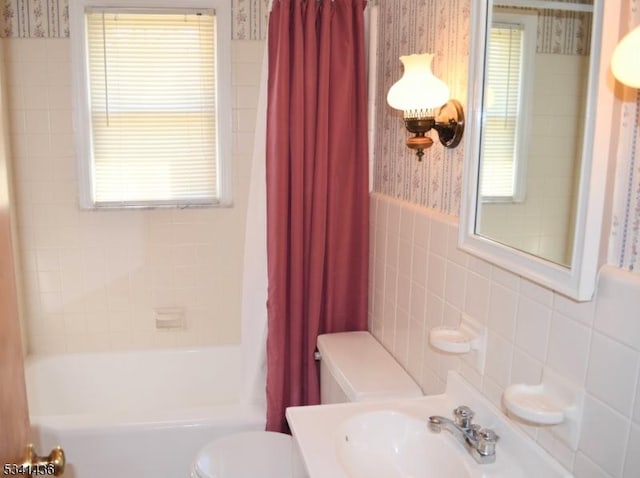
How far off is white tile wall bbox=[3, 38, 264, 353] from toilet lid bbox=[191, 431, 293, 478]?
112 centimetres

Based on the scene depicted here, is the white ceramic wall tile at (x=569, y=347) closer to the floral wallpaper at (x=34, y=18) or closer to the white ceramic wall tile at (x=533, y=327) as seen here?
the white ceramic wall tile at (x=533, y=327)

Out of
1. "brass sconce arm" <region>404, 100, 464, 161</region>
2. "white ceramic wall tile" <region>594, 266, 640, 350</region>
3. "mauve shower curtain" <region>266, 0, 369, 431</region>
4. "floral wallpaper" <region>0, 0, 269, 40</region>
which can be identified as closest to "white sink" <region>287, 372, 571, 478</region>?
"white ceramic wall tile" <region>594, 266, 640, 350</region>

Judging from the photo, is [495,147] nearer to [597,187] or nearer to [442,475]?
[597,187]

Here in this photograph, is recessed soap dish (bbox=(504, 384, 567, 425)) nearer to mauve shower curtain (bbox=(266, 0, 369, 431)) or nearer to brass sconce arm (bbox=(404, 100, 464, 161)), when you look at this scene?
brass sconce arm (bbox=(404, 100, 464, 161))

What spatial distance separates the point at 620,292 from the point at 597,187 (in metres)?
0.18

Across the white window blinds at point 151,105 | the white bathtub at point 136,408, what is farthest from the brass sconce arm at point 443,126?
the white window blinds at point 151,105

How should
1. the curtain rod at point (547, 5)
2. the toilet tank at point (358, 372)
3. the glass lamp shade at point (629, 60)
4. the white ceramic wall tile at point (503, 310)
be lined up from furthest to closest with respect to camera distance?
the toilet tank at point (358, 372) → the white ceramic wall tile at point (503, 310) → the curtain rod at point (547, 5) → the glass lamp shade at point (629, 60)

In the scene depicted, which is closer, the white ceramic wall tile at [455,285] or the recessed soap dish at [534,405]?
the recessed soap dish at [534,405]

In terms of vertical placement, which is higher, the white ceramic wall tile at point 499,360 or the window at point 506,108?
the window at point 506,108

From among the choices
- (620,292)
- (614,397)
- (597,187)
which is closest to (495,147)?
(597,187)

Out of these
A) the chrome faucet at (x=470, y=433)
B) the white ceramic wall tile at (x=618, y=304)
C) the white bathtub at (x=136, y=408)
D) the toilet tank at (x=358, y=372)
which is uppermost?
the white ceramic wall tile at (x=618, y=304)

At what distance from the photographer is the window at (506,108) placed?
1.19 m

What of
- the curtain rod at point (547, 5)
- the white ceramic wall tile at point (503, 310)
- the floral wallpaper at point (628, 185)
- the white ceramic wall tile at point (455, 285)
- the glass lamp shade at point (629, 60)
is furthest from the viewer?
the white ceramic wall tile at point (455, 285)

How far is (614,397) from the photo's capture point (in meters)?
0.93
